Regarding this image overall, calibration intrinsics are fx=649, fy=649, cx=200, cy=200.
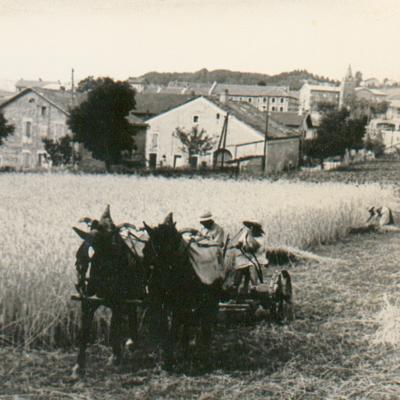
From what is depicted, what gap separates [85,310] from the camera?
650 centimetres

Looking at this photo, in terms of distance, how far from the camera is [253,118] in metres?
54.8

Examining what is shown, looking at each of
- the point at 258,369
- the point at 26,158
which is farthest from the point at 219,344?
the point at 26,158

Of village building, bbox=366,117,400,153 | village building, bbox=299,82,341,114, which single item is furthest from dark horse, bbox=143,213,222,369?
village building, bbox=299,82,341,114

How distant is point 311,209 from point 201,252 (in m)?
11.8

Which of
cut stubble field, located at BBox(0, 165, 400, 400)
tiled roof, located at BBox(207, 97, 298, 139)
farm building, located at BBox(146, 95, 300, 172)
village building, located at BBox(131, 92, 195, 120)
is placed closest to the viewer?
cut stubble field, located at BBox(0, 165, 400, 400)

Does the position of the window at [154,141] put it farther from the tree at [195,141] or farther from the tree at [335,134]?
the tree at [335,134]

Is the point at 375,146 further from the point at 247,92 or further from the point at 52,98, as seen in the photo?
the point at 247,92

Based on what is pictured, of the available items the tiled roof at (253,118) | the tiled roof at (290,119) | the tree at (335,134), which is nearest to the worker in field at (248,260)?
the tiled roof at (253,118)

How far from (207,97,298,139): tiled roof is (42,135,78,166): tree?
12105 millimetres

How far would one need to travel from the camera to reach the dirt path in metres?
6.22

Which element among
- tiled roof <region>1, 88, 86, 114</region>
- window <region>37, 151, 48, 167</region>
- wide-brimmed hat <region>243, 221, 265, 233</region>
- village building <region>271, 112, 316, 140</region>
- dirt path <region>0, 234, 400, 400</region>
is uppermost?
village building <region>271, 112, 316, 140</region>

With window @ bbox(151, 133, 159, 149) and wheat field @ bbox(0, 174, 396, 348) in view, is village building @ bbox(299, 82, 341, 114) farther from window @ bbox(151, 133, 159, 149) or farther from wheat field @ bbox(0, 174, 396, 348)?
wheat field @ bbox(0, 174, 396, 348)

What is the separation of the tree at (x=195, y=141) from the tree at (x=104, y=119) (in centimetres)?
904

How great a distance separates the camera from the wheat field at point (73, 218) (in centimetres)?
759
